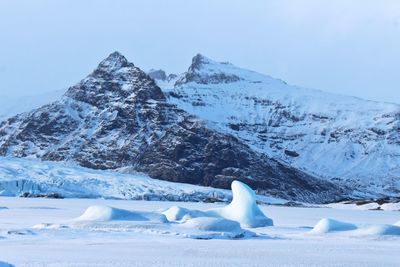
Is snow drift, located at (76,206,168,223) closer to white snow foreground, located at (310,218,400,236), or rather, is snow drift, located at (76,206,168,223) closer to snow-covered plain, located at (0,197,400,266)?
snow-covered plain, located at (0,197,400,266)

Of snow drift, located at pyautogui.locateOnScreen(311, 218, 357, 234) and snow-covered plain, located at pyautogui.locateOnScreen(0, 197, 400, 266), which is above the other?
snow drift, located at pyautogui.locateOnScreen(311, 218, 357, 234)

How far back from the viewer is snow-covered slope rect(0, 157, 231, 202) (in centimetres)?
15025

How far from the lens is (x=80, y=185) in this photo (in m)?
162

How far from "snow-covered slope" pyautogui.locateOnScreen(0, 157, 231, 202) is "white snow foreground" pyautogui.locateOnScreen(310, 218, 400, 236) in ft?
337

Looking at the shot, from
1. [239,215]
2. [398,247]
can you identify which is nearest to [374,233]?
[398,247]

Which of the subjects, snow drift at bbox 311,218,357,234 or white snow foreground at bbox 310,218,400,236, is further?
snow drift at bbox 311,218,357,234

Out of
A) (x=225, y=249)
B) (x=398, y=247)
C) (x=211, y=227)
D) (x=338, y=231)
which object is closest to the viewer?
(x=225, y=249)

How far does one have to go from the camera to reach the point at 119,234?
38875mm

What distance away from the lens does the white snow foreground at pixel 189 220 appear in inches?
1623

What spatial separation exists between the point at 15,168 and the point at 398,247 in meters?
137

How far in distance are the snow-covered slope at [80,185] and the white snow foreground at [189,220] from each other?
306 feet

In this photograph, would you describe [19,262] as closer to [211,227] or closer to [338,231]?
[211,227]

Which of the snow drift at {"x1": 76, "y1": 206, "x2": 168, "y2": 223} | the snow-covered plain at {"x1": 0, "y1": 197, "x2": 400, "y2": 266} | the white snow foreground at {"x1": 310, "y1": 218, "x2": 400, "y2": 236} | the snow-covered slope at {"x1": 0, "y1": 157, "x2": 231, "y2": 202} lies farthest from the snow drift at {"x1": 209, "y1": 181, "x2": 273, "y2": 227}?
the snow-covered slope at {"x1": 0, "y1": 157, "x2": 231, "y2": 202}

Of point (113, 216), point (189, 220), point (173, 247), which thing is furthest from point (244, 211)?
point (173, 247)
